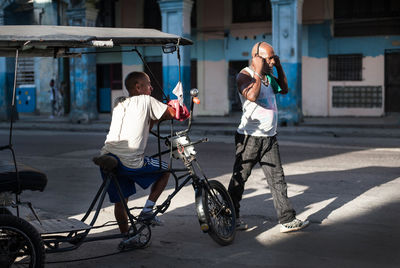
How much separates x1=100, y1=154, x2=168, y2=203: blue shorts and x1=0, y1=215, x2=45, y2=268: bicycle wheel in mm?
992

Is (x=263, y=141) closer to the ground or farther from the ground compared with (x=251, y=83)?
closer to the ground

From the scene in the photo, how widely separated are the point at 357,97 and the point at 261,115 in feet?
55.6

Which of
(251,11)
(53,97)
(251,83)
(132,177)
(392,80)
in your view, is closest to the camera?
(132,177)

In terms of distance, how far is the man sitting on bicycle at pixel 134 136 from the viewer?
194 inches

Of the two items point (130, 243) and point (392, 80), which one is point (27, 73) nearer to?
point (392, 80)

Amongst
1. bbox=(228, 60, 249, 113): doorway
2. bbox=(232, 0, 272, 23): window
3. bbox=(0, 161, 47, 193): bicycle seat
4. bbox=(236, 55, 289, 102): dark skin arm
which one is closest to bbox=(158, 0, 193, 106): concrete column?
bbox=(232, 0, 272, 23): window

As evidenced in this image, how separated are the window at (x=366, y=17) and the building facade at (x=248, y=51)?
4 centimetres

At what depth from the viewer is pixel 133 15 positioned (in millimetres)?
25547

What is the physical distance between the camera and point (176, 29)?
65.3ft

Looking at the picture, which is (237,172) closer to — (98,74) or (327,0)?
(327,0)

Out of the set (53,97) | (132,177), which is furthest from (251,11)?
(132,177)

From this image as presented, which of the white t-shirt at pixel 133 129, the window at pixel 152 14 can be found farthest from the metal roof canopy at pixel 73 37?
the window at pixel 152 14

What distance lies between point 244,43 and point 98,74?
24.2ft

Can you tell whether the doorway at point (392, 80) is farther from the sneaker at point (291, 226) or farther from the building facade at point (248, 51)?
the sneaker at point (291, 226)
